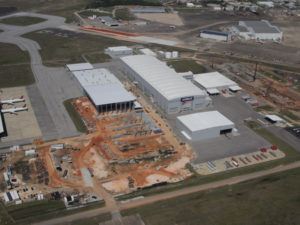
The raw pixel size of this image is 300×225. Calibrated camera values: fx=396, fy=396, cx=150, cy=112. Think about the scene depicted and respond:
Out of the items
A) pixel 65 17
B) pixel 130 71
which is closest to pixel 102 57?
pixel 130 71

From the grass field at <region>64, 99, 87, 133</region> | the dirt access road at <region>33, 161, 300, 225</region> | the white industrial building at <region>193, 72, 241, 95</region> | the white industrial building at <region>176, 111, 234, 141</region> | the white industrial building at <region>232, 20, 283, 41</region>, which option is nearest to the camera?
the dirt access road at <region>33, 161, 300, 225</region>

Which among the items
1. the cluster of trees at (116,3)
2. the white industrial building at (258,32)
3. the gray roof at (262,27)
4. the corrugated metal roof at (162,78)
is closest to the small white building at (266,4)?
the gray roof at (262,27)

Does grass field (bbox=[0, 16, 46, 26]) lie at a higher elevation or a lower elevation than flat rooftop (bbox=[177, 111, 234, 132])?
higher

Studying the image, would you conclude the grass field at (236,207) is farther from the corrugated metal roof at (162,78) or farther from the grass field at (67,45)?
the grass field at (67,45)

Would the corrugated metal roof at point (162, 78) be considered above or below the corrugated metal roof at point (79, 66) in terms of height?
above

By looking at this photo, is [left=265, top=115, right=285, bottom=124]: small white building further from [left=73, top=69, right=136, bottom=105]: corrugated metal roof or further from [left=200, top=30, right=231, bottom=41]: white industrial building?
[left=200, top=30, right=231, bottom=41]: white industrial building

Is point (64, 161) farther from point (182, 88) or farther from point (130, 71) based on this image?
point (130, 71)

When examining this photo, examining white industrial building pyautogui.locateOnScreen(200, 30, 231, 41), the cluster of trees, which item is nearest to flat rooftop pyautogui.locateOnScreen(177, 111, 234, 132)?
white industrial building pyautogui.locateOnScreen(200, 30, 231, 41)
